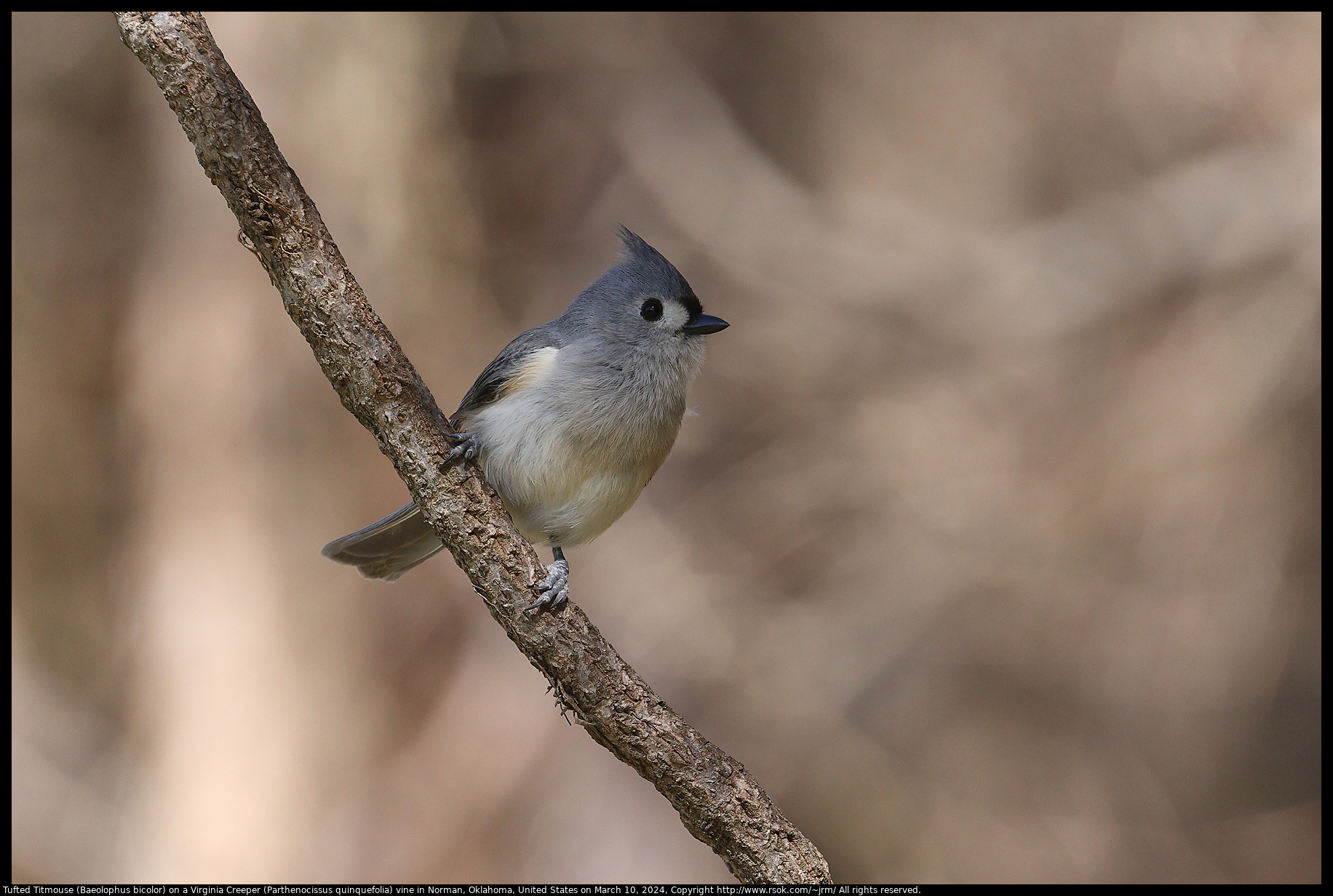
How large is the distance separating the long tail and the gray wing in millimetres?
262

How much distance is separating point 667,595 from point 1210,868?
271 cm

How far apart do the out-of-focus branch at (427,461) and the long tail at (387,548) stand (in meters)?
0.58

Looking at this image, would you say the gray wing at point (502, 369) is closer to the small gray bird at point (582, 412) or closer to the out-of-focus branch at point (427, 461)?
the small gray bird at point (582, 412)

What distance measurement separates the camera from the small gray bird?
1947 millimetres

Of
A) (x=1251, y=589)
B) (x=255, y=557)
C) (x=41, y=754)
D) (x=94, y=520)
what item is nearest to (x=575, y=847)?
(x=255, y=557)

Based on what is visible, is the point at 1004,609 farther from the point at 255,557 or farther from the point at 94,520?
the point at 94,520

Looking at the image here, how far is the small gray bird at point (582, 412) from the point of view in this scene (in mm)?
1947

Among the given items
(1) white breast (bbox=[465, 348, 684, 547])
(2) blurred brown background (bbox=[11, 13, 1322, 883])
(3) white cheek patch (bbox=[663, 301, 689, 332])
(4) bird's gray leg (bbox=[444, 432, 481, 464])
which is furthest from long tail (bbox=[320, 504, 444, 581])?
(2) blurred brown background (bbox=[11, 13, 1322, 883])

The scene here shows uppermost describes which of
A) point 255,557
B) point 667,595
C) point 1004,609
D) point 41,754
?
point 1004,609

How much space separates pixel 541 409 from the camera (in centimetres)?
194

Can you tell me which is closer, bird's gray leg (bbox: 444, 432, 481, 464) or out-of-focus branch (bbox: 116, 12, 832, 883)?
out-of-focus branch (bbox: 116, 12, 832, 883)

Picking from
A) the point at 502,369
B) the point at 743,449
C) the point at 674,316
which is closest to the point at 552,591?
the point at 502,369

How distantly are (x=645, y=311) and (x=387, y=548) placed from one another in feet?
2.66

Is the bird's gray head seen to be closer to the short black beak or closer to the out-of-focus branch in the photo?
the short black beak
